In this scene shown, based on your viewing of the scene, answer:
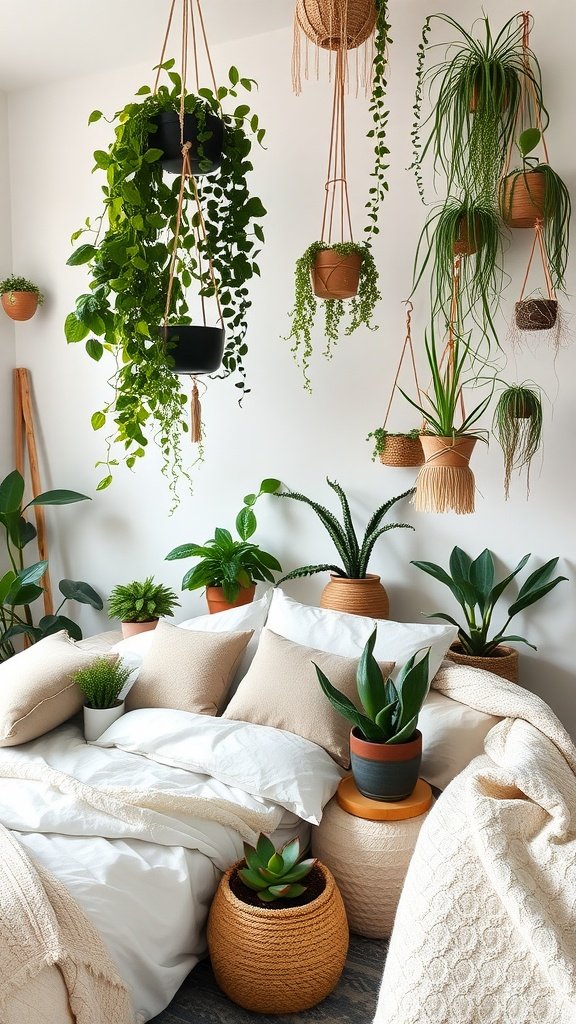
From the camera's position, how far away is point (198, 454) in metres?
3.57

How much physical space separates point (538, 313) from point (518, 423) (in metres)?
0.35

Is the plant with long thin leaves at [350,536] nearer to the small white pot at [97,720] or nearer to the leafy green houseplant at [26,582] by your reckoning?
A: the small white pot at [97,720]

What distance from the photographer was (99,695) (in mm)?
2566

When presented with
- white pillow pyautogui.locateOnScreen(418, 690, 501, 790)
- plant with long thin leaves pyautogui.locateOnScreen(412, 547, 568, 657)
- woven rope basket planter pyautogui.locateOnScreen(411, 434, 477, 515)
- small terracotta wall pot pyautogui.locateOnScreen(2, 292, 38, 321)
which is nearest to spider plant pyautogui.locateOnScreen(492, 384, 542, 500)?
woven rope basket planter pyautogui.locateOnScreen(411, 434, 477, 515)

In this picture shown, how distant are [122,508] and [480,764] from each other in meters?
2.13

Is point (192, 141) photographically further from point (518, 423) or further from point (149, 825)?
point (149, 825)

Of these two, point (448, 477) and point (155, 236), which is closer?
point (155, 236)

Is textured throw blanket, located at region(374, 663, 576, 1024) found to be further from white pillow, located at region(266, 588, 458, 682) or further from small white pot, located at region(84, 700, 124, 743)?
small white pot, located at region(84, 700, 124, 743)

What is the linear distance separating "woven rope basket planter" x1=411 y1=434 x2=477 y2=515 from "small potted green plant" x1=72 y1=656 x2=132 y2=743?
3.68ft

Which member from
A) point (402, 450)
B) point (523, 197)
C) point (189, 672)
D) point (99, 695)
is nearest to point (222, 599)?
point (189, 672)

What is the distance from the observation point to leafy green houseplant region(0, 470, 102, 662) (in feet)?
11.9

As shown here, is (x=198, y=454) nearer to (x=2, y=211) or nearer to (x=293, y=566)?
(x=293, y=566)

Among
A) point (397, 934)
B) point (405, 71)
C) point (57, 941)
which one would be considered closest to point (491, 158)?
point (405, 71)

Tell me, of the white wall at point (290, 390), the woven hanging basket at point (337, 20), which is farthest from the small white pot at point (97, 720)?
the woven hanging basket at point (337, 20)
